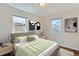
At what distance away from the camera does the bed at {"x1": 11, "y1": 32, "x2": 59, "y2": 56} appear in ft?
3.87

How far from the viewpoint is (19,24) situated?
4.29 feet

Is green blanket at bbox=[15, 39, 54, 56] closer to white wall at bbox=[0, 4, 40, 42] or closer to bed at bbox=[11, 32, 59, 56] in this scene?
bed at bbox=[11, 32, 59, 56]

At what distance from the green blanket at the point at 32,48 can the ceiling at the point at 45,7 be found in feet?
1.52

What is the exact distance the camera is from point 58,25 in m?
1.32

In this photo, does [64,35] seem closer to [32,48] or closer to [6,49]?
[32,48]

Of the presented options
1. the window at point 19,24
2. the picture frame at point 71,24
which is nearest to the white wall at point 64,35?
the picture frame at point 71,24

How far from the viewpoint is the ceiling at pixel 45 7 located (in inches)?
46.9

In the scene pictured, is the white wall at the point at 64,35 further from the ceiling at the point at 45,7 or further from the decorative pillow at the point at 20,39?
the decorative pillow at the point at 20,39

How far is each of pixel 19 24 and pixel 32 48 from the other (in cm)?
43

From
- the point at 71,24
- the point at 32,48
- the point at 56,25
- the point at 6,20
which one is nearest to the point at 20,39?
the point at 32,48

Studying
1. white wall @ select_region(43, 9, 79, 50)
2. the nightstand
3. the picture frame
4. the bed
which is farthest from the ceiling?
the nightstand

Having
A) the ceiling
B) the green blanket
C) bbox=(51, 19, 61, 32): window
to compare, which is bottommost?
the green blanket

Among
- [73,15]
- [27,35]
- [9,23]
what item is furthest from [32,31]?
[73,15]

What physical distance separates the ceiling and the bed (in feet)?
1.19
